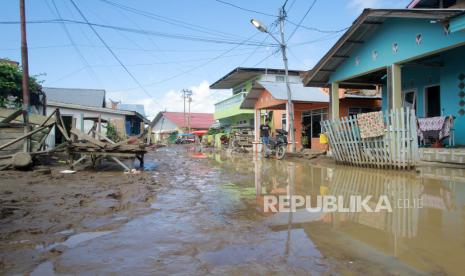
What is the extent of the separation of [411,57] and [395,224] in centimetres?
862

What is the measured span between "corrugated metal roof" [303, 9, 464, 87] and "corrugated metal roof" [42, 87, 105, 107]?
21659 millimetres

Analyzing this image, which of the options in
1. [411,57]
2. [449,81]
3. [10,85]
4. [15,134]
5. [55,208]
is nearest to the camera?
[55,208]

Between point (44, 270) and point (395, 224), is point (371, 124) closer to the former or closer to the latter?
point (395, 224)

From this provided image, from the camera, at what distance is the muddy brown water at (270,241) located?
11.3ft

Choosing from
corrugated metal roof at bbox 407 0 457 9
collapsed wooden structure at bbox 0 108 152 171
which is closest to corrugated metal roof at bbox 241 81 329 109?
corrugated metal roof at bbox 407 0 457 9

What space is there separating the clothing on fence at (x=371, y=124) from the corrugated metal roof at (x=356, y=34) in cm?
302

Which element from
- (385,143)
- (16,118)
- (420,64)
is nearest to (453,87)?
(420,64)

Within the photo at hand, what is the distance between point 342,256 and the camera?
375 centimetres

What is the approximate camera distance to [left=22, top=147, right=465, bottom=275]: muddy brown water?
3.44 metres

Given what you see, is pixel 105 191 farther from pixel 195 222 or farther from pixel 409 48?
pixel 409 48

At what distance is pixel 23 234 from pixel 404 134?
9.82m

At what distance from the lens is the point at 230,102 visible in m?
37.8

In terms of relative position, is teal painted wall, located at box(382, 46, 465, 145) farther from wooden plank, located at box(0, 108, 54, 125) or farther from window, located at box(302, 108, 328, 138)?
wooden plank, located at box(0, 108, 54, 125)

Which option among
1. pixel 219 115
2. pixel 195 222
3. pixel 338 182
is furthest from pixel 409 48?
pixel 219 115
